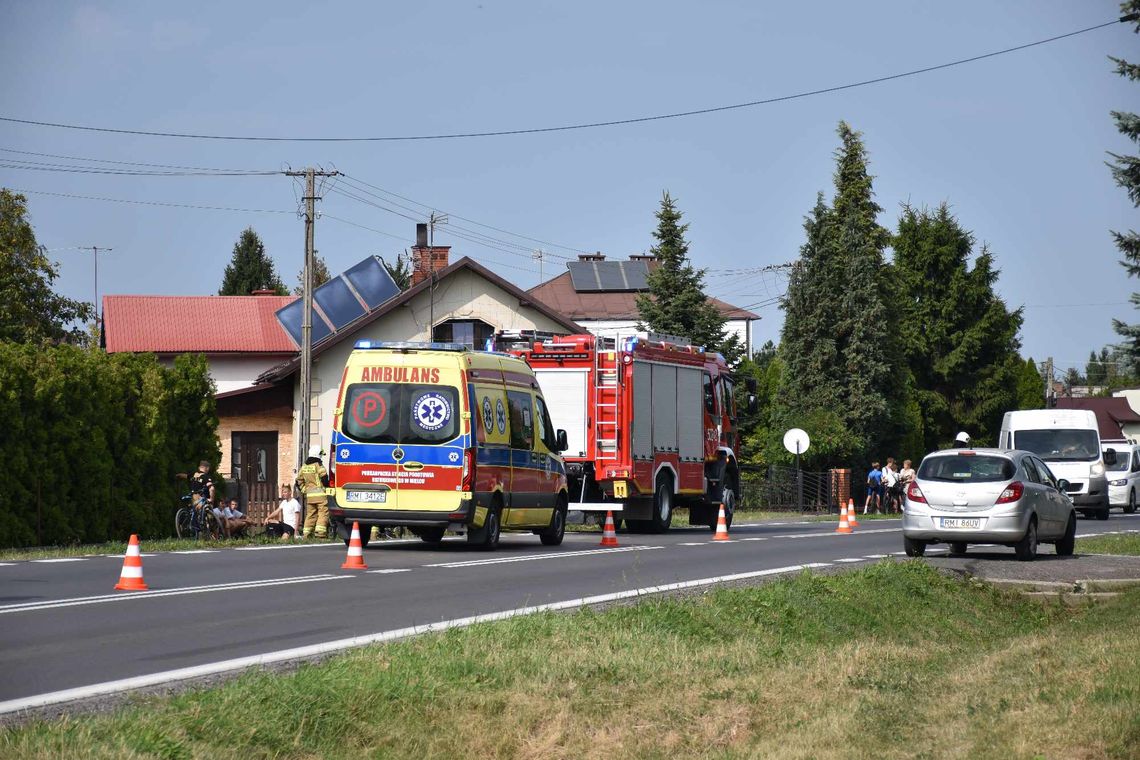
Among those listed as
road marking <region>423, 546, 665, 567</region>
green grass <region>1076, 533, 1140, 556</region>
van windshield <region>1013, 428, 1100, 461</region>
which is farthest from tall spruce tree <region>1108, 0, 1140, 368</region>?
van windshield <region>1013, 428, 1100, 461</region>

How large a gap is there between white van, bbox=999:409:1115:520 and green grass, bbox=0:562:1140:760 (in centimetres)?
2800

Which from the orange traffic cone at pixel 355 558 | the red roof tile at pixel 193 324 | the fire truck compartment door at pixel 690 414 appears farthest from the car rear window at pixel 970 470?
the red roof tile at pixel 193 324

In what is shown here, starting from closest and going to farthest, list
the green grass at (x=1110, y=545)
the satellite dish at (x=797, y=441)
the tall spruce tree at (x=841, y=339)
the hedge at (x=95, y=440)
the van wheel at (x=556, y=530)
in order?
the green grass at (x=1110, y=545) < the van wheel at (x=556, y=530) < the hedge at (x=95, y=440) < the satellite dish at (x=797, y=441) < the tall spruce tree at (x=841, y=339)

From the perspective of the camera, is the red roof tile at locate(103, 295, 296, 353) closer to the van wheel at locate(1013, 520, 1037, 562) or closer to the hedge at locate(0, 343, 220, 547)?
the hedge at locate(0, 343, 220, 547)

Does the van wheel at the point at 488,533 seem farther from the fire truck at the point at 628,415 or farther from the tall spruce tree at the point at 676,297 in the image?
the tall spruce tree at the point at 676,297

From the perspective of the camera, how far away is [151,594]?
47.3ft

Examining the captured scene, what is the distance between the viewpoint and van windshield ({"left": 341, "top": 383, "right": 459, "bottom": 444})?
68.3ft

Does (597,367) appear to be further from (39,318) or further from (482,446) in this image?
(39,318)

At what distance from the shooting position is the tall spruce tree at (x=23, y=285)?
4750 cm

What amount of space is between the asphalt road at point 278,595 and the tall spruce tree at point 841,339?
38.1 metres

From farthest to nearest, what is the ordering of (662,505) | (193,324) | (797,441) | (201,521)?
(193,324) → (797,441) → (662,505) → (201,521)

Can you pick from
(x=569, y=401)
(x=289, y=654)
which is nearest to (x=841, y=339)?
(x=569, y=401)

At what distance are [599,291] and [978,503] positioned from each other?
272 feet

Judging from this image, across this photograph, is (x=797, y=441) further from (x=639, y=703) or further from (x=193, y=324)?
(x=639, y=703)
